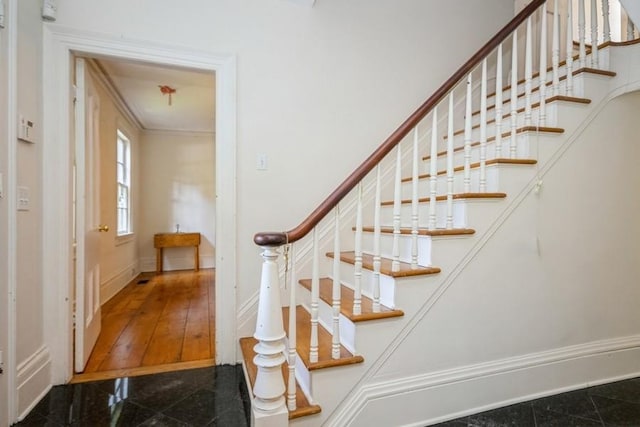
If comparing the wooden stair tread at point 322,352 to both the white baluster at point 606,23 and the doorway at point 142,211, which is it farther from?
the white baluster at point 606,23

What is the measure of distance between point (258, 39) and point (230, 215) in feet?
4.11

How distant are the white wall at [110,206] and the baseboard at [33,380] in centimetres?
167

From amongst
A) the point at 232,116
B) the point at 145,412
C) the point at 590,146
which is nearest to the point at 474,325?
the point at 590,146

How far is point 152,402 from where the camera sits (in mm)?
1631

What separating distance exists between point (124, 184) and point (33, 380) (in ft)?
10.6

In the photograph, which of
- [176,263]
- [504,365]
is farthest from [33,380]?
[176,263]

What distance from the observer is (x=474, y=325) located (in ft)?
5.51

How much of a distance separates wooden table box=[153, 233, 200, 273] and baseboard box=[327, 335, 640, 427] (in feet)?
14.0

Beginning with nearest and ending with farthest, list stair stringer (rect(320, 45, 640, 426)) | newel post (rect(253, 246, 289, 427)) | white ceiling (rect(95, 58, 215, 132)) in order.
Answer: newel post (rect(253, 246, 289, 427)), stair stringer (rect(320, 45, 640, 426)), white ceiling (rect(95, 58, 215, 132))

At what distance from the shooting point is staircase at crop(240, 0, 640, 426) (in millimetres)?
1331

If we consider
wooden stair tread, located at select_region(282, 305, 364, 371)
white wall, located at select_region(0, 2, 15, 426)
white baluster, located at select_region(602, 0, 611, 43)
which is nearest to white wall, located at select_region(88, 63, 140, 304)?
white wall, located at select_region(0, 2, 15, 426)

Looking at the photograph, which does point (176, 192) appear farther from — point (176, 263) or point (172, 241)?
point (176, 263)

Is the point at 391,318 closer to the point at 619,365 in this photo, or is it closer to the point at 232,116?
the point at 232,116

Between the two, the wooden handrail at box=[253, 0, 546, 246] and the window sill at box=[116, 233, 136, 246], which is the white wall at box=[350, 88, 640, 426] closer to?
the wooden handrail at box=[253, 0, 546, 246]
